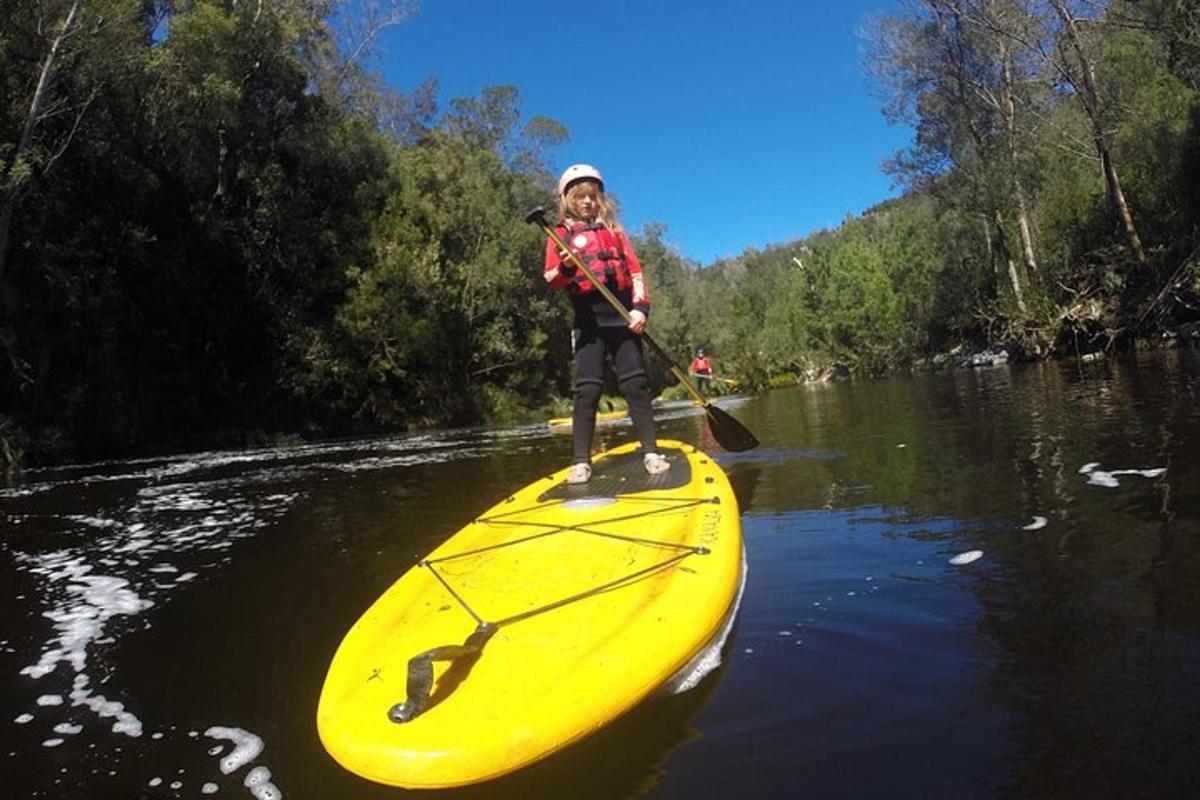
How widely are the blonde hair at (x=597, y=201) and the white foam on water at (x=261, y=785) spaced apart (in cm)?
357

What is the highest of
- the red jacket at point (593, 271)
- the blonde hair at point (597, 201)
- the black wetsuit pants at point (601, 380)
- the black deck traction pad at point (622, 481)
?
the blonde hair at point (597, 201)

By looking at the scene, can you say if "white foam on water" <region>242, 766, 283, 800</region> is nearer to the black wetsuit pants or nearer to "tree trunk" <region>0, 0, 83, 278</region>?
the black wetsuit pants

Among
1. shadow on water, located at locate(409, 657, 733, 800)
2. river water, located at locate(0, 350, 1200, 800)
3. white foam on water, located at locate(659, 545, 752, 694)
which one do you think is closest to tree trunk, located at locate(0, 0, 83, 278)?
river water, located at locate(0, 350, 1200, 800)

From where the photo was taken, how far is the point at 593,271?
4.86 m

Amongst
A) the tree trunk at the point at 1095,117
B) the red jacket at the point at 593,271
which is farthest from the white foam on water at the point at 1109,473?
the tree trunk at the point at 1095,117

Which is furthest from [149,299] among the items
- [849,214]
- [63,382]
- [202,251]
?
[849,214]

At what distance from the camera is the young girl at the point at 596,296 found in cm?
479

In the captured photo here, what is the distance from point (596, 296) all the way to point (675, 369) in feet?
4.39

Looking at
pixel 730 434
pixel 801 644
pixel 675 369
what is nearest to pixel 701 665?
pixel 801 644

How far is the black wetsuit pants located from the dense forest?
1482cm

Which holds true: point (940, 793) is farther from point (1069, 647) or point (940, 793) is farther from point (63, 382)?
point (63, 382)

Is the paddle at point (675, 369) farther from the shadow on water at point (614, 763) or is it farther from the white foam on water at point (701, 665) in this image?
the shadow on water at point (614, 763)

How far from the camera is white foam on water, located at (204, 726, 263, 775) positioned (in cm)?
208

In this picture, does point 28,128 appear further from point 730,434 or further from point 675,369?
point 730,434
